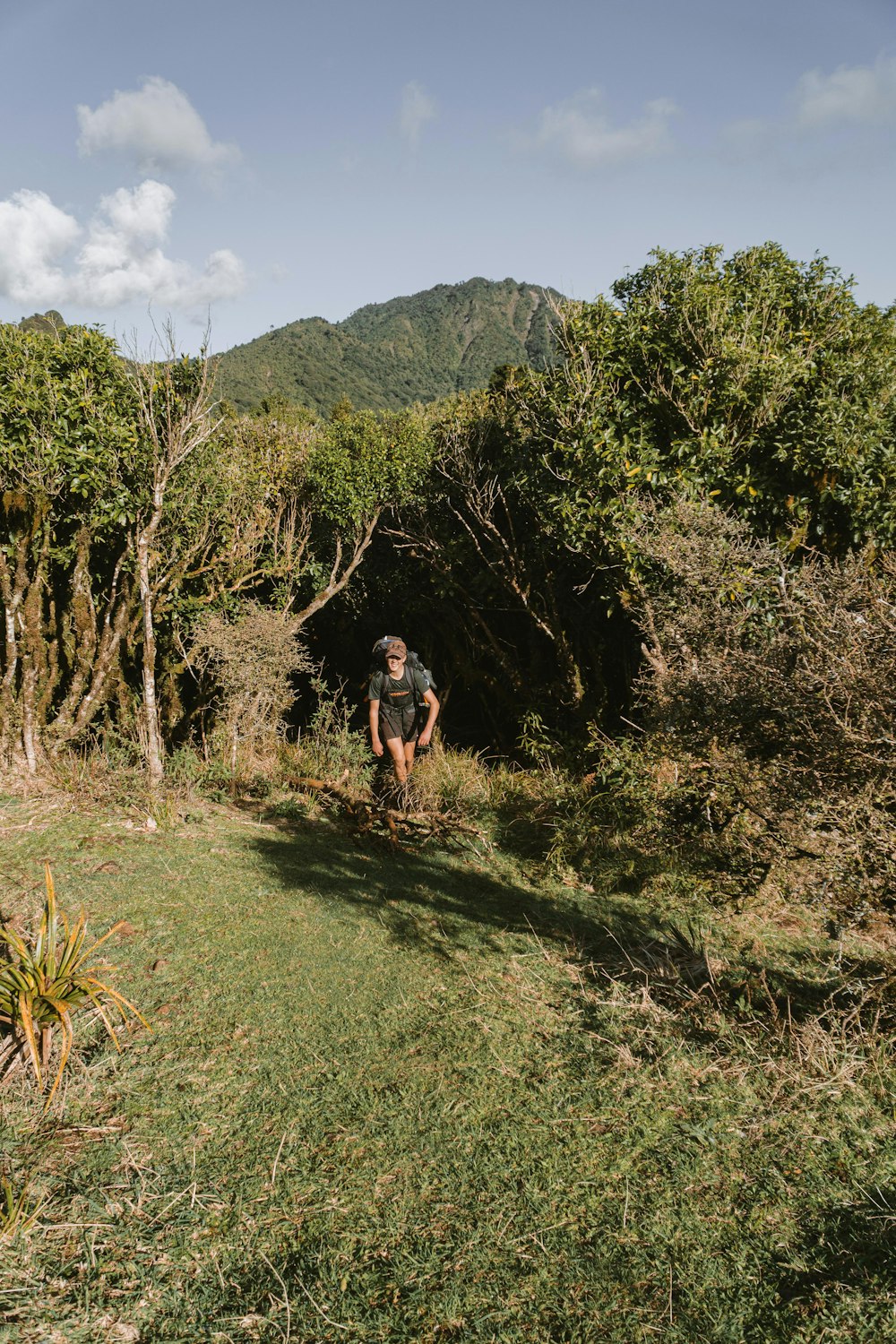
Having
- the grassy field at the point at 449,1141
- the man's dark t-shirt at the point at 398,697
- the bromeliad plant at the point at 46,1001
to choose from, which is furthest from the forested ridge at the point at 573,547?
the bromeliad plant at the point at 46,1001

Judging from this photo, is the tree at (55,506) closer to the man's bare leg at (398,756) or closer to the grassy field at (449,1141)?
the grassy field at (449,1141)

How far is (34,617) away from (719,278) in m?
6.80

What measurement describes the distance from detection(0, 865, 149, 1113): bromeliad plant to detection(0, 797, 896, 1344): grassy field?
14cm

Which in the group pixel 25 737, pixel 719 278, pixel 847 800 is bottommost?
pixel 25 737

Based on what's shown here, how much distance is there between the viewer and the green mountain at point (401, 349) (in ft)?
218

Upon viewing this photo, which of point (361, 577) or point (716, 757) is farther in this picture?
point (361, 577)

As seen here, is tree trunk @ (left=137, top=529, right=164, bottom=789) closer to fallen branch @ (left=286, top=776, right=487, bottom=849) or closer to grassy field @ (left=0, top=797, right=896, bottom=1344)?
fallen branch @ (left=286, top=776, right=487, bottom=849)

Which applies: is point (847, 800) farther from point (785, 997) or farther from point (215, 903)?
point (215, 903)

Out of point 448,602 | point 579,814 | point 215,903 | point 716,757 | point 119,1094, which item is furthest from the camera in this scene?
point 448,602

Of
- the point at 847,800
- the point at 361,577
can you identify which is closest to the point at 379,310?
the point at 361,577

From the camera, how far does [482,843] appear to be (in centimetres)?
635

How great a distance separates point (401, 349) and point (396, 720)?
10672cm

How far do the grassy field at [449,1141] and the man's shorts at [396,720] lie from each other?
293cm

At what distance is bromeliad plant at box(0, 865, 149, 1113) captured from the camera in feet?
9.07
